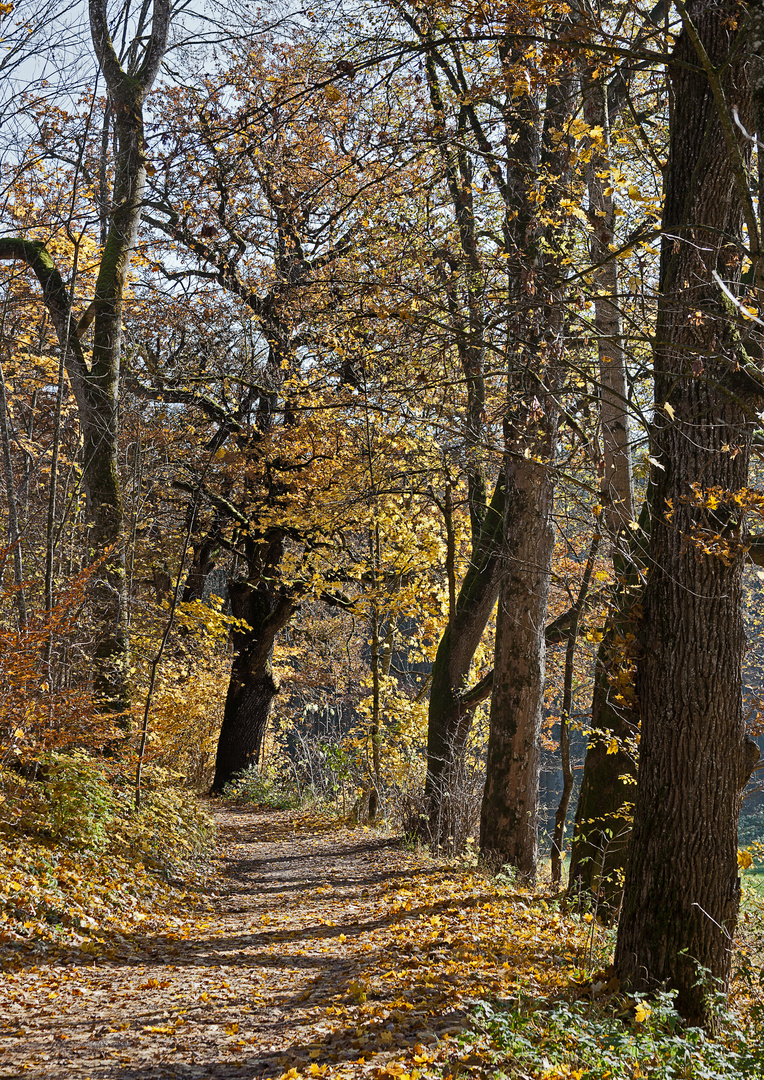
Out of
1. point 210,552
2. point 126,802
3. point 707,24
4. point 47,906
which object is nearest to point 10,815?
point 47,906

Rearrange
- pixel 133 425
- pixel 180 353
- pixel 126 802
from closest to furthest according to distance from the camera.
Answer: pixel 126 802, pixel 133 425, pixel 180 353

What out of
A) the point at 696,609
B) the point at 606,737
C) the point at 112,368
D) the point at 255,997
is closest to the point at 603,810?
the point at 606,737

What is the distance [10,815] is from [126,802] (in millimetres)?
1694

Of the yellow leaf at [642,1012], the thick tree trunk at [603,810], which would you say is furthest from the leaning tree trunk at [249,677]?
the yellow leaf at [642,1012]

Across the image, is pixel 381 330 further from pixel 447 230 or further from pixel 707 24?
pixel 707 24

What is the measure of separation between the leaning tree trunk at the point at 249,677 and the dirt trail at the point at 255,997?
25.0 feet

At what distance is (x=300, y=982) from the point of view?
460cm

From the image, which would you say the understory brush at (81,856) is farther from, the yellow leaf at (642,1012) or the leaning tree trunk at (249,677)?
the leaning tree trunk at (249,677)

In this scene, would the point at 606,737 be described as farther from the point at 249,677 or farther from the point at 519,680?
the point at 249,677

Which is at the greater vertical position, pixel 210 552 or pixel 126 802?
pixel 210 552

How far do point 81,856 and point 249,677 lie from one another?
8981 millimetres

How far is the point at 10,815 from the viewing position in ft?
19.4

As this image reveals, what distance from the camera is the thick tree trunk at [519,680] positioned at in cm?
720

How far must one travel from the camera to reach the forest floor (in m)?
3.41
